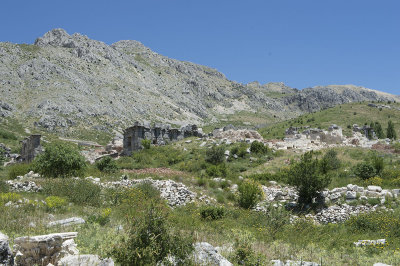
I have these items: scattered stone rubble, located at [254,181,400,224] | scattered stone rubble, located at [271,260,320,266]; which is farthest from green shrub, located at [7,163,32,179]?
scattered stone rubble, located at [271,260,320,266]

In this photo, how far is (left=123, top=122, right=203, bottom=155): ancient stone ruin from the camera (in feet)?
111

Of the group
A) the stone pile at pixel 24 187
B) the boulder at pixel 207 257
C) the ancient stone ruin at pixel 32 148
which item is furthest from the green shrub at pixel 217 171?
the ancient stone ruin at pixel 32 148

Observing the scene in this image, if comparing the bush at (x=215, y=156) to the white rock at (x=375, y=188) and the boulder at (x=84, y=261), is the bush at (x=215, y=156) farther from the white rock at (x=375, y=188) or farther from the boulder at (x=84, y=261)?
the boulder at (x=84, y=261)

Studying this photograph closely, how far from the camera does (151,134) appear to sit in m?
36.9

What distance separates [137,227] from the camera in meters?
5.46

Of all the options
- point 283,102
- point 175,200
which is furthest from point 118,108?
point 283,102

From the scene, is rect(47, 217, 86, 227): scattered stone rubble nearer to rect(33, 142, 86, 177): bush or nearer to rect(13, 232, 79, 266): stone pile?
rect(13, 232, 79, 266): stone pile

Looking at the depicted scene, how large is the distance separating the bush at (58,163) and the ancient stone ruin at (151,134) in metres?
13.1

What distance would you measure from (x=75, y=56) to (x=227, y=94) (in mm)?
66733

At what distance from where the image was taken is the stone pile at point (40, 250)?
5.10 m

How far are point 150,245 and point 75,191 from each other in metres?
7.69

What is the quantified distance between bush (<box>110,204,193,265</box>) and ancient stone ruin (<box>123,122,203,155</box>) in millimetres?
26378

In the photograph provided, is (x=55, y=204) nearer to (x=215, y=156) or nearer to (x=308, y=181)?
(x=308, y=181)

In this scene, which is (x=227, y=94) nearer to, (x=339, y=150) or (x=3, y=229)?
(x=339, y=150)
